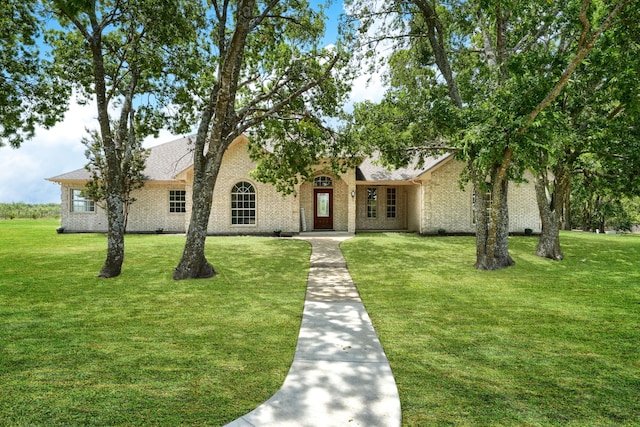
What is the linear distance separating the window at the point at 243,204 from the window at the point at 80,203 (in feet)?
30.6

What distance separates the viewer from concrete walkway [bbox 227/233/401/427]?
3035 millimetres

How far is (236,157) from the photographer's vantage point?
1977 centimetres

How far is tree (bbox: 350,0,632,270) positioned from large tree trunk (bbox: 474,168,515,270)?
29 mm

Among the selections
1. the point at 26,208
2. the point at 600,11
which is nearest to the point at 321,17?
the point at 600,11

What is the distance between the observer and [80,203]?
2191cm

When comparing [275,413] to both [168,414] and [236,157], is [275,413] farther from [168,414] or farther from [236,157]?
[236,157]

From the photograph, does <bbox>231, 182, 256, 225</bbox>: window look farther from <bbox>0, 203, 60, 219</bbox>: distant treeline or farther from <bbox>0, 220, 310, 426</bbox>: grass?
<bbox>0, 203, 60, 219</bbox>: distant treeline

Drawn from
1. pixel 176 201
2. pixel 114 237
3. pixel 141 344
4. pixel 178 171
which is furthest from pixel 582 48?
pixel 176 201

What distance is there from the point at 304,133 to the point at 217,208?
9090 mm

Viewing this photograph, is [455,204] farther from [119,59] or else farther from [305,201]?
[119,59]

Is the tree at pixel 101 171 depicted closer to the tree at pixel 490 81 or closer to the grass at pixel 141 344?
the grass at pixel 141 344

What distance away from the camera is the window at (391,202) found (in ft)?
76.0

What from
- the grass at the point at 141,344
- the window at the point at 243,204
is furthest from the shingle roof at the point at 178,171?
the grass at the point at 141,344

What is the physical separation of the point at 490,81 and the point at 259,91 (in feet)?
26.4
